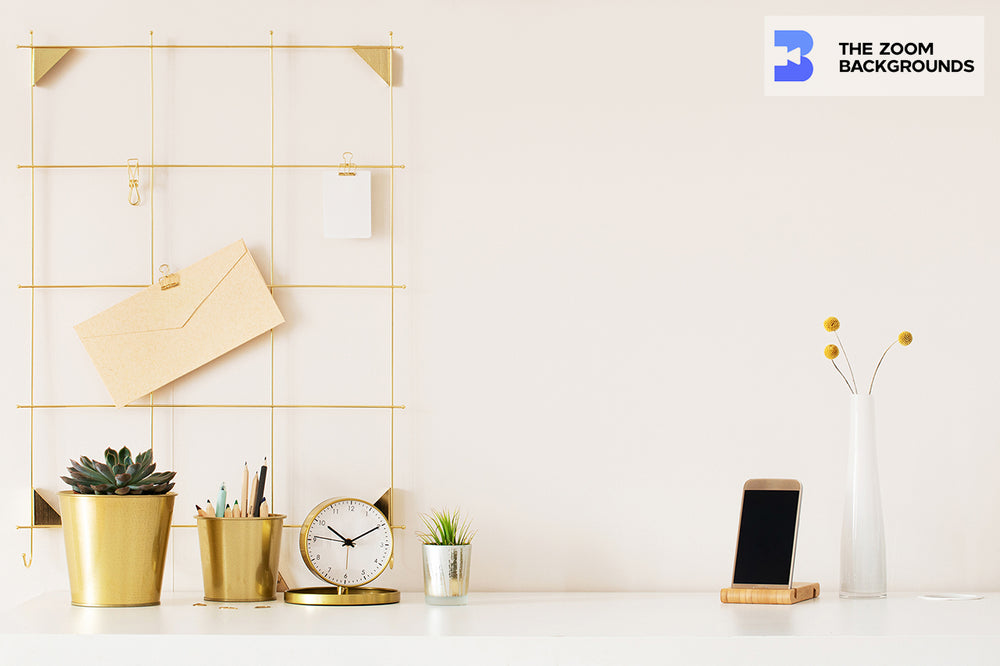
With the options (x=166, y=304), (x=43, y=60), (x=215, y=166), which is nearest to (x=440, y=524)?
(x=166, y=304)

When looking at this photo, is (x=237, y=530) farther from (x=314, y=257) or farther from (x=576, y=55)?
(x=576, y=55)

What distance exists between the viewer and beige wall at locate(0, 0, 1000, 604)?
1437 millimetres

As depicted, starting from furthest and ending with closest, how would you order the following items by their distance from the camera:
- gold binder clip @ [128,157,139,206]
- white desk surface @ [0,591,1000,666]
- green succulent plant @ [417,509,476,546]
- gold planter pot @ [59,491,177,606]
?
gold binder clip @ [128,157,139,206] < green succulent plant @ [417,509,476,546] < gold planter pot @ [59,491,177,606] < white desk surface @ [0,591,1000,666]

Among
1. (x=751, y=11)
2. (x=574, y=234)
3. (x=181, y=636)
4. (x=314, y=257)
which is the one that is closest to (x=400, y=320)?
(x=314, y=257)

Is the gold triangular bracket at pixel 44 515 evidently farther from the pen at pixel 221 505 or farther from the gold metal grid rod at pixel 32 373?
the pen at pixel 221 505

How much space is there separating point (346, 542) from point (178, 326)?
391mm

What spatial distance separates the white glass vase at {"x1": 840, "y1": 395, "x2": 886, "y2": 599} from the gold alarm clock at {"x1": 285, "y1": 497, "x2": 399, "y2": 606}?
1.91 ft

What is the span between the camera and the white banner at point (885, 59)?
1.47 m

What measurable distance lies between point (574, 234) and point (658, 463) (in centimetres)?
35

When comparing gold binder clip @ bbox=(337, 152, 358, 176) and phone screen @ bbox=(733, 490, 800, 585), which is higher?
gold binder clip @ bbox=(337, 152, 358, 176)

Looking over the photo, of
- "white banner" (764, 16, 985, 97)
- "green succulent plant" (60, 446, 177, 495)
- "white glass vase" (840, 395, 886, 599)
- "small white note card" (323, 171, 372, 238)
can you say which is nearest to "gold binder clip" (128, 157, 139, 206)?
"small white note card" (323, 171, 372, 238)

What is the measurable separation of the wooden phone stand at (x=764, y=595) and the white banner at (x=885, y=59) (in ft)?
2.27

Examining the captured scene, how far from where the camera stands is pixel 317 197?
1462 mm

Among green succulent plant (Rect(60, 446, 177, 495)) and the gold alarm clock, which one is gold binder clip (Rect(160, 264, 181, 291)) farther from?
the gold alarm clock
